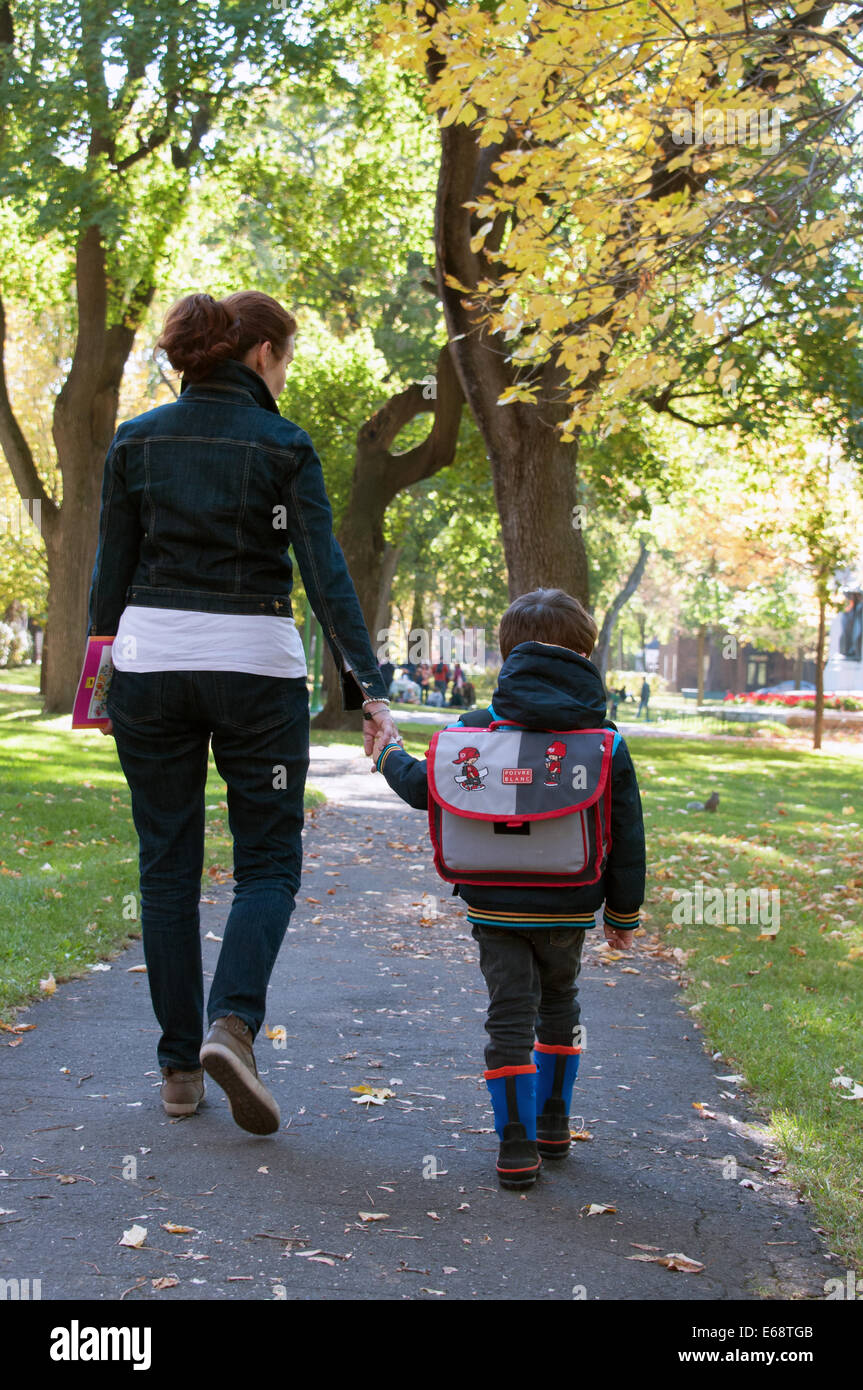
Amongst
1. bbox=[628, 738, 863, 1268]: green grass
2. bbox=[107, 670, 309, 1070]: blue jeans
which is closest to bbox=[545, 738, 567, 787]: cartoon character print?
bbox=[107, 670, 309, 1070]: blue jeans

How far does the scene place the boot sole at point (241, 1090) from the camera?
10.6 ft

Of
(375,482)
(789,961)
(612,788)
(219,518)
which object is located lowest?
Result: (789,961)

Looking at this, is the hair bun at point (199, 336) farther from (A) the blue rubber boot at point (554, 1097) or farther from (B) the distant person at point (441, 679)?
(B) the distant person at point (441, 679)

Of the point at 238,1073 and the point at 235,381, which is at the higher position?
the point at 235,381

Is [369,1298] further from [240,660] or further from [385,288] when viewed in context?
[385,288]

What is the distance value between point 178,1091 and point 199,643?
1.28 metres

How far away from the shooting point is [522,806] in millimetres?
3389

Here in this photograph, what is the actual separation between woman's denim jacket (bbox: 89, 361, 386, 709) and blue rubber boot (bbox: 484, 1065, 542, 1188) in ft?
3.54

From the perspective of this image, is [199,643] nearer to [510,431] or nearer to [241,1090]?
[241,1090]

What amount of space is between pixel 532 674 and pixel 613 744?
28 cm

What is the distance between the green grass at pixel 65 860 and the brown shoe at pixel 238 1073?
5.38 feet

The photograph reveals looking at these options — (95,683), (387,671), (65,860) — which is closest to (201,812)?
(95,683)

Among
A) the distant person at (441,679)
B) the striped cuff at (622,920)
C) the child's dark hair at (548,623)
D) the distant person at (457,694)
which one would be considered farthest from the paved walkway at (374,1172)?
the distant person at (441,679)

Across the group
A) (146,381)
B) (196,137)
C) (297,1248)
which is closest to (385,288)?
(146,381)
